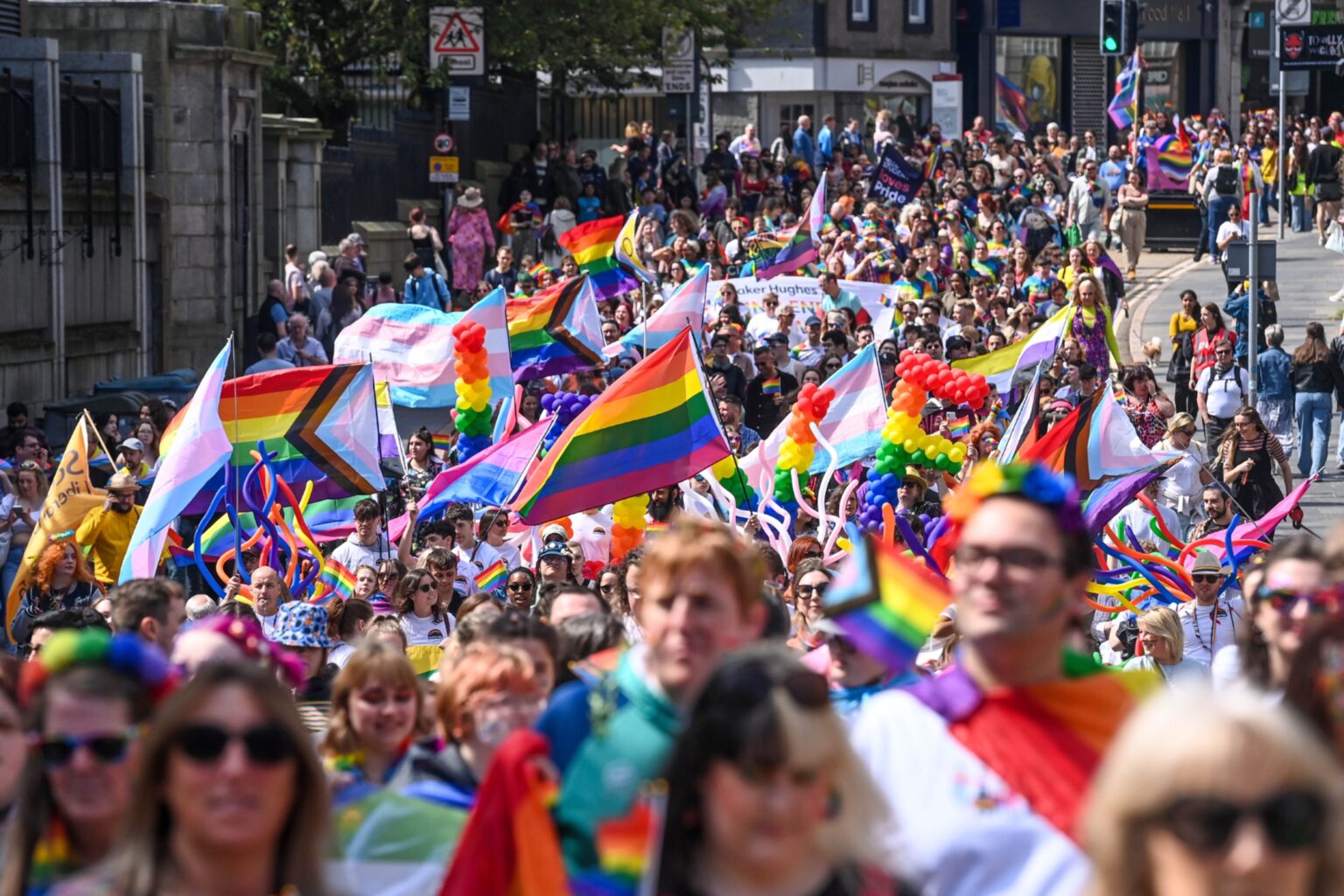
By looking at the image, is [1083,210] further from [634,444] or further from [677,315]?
[634,444]

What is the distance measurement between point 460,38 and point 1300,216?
652 inches

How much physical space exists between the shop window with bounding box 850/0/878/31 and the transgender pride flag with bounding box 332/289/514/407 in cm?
3531

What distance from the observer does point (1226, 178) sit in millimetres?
32875

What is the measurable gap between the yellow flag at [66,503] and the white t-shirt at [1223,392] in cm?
998

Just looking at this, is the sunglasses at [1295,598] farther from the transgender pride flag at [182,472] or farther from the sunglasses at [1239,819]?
the transgender pride flag at [182,472]

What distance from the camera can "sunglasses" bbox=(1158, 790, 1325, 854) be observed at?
318 cm

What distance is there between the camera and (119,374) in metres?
21.8

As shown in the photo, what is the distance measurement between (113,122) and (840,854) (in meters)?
18.8

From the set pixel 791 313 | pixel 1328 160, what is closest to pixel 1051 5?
pixel 1328 160

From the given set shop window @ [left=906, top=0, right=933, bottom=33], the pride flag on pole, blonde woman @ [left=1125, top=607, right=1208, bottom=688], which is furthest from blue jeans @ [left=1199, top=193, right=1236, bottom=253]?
blonde woman @ [left=1125, top=607, right=1208, bottom=688]

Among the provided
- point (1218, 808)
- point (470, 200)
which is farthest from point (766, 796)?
point (470, 200)

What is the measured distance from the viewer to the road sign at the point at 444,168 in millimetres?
27375

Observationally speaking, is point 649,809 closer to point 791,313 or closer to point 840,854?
point 840,854

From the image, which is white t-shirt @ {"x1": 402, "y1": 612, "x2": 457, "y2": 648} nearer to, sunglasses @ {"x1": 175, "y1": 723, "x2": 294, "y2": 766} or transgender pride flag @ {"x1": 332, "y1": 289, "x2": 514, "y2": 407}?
transgender pride flag @ {"x1": 332, "y1": 289, "x2": 514, "y2": 407}
